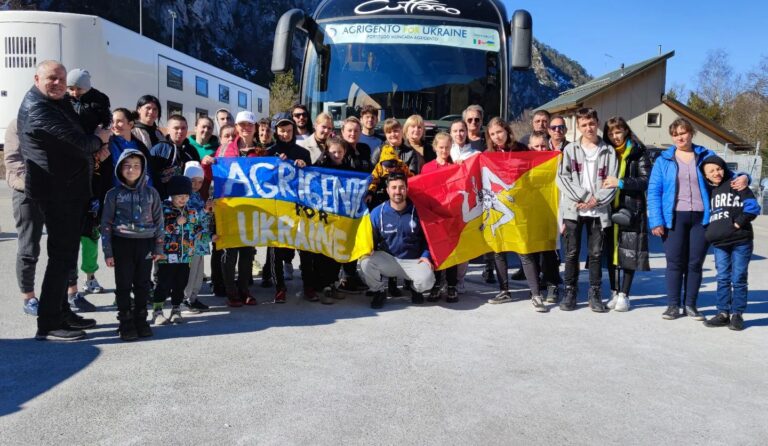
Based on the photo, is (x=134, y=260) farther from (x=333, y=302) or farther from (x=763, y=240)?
(x=763, y=240)

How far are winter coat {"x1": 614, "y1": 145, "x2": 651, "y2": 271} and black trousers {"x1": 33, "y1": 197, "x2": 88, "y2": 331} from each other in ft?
16.2

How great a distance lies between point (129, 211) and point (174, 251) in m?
0.63

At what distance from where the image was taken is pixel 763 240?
1248 centimetres

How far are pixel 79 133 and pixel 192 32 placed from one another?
89.6 metres

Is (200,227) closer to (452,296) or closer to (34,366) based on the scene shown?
(34,366)

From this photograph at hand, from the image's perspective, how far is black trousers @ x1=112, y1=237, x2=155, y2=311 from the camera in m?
4.75

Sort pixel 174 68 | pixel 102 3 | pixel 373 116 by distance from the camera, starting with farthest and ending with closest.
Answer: pixel 102 3, pixel 174 68, pixel 373 116

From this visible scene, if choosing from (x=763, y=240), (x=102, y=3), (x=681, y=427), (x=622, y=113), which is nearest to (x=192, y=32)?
(x=102, y=3)

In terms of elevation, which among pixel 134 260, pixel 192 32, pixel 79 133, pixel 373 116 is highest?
pixel 192 32

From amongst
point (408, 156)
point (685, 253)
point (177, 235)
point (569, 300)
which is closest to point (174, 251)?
point (177, 235)

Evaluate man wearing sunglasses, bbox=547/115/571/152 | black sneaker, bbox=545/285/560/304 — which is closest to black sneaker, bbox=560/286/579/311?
black sneaker, bbox=545/285/560/304

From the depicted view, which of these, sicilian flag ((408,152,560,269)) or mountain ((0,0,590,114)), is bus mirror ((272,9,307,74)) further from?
mountain ((0,0,590,114))

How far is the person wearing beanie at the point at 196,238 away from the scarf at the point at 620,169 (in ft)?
13.2

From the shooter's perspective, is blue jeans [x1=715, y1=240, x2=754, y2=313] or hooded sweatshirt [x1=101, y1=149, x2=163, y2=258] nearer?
hooded sweatshirt [x1=101, y1=149, x2=163, y2=258]
